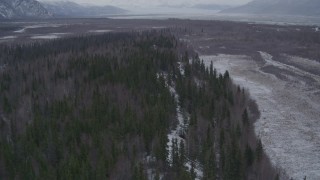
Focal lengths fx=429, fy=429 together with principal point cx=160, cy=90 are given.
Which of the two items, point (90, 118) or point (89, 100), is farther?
point (89, 100)

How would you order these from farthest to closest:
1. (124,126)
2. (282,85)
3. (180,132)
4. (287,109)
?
1. (282,85)
2. (287,109)
3. (180,132)
4. (124,126)

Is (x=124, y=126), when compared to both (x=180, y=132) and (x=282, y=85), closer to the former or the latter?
(x=180, y=132)

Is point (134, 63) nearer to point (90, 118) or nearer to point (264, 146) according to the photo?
point (90, 118)

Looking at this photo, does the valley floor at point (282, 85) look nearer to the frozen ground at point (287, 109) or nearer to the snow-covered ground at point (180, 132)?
the frozen ground at point (287, 109)

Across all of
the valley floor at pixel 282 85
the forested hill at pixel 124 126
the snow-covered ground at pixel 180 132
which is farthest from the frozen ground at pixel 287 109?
the snow-covered ground at pixel 180 132

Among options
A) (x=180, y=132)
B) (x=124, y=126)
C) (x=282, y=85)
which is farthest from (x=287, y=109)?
(x=124, y=126)

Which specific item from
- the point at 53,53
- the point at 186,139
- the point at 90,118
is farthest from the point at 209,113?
the point at 53,53
